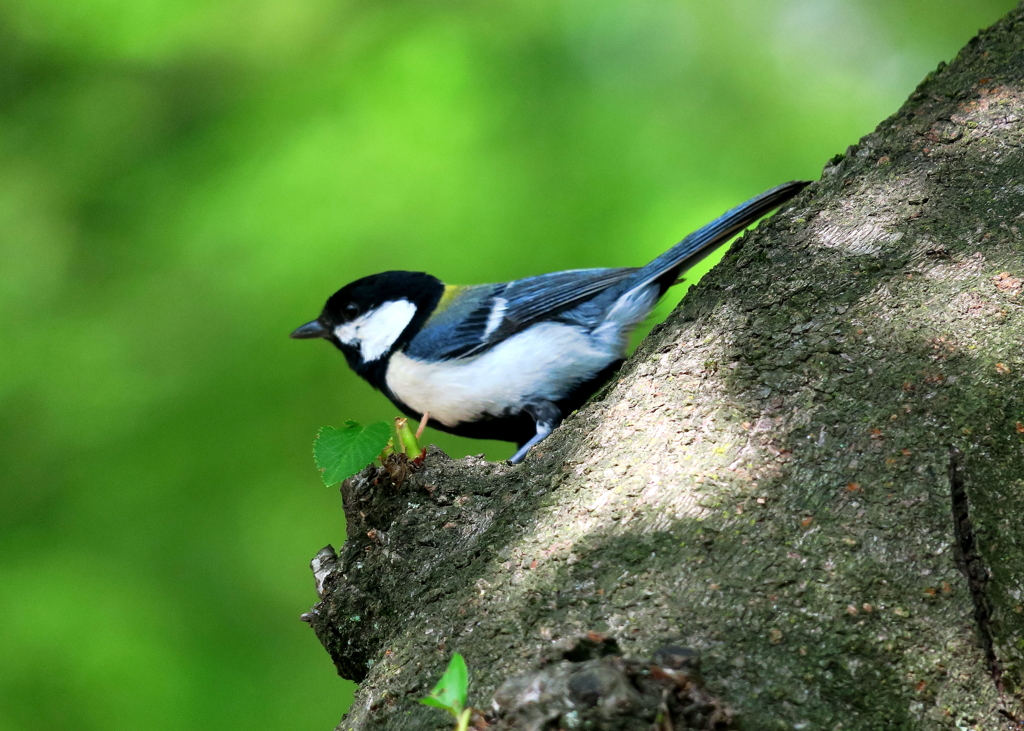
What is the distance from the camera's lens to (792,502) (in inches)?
46.6

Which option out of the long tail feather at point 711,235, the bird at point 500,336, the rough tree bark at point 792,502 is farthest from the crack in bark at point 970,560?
the bird at point 500,336

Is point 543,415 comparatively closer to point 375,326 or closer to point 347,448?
point 375,326

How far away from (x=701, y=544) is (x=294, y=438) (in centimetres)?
247

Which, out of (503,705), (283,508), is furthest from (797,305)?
(283,508)

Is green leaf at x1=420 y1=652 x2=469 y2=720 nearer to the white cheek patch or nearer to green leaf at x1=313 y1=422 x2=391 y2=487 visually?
green leaf at x1=313 y1=422 x2=391 y2=487

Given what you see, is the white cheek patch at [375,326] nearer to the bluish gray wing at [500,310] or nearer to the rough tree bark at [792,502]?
the bluish gray wing at [500,310]

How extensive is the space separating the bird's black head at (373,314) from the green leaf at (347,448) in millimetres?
1251

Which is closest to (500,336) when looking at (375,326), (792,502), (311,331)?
(375,326)

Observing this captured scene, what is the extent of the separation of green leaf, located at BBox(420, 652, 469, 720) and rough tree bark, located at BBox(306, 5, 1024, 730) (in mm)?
108

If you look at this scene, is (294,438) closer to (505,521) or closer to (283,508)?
(283,508)

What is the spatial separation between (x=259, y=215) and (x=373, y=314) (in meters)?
0.90

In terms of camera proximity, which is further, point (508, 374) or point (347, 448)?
point (508, 374)

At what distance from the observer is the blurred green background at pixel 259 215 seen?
327cm

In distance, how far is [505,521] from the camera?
4.48ft
